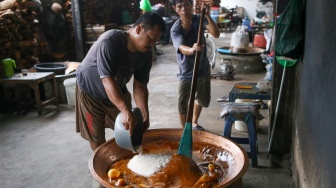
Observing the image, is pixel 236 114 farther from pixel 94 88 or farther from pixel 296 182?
pixel 94 88

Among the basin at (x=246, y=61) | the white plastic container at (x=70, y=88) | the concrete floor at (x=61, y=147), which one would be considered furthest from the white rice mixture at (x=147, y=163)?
the basin at (x=246, y=61)

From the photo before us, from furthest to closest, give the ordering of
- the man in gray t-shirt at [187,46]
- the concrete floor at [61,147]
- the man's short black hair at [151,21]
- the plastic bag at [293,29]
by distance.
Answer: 1. the man in gray t-shirt at [187,46]
2. the concrete floor at [61,147]
3. the plastic bag at [293,29]
4. the man's short black hair at [151,21]

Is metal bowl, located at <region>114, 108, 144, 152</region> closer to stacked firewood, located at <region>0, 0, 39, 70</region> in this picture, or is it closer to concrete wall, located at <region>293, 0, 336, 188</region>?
concrete wall, located at <region>293, 0, 336, 188</region>

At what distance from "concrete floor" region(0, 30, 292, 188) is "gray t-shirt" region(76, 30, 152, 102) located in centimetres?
108

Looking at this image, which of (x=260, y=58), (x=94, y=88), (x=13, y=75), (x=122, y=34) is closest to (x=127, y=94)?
(x=94, y=88)

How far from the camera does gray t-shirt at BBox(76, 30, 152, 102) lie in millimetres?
2344

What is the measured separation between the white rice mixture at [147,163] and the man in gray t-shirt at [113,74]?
27cm

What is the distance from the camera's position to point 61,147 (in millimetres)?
4016

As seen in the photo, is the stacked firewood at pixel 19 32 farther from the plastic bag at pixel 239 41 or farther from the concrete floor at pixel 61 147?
the plastic bag at pixel 239 41

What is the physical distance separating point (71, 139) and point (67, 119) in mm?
795

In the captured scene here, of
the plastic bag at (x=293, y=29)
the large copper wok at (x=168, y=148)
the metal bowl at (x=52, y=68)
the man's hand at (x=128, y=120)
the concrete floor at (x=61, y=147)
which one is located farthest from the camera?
the metal bowl at (x=52, y=68)

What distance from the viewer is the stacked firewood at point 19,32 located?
5.46m

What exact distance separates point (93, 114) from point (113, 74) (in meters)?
0.62

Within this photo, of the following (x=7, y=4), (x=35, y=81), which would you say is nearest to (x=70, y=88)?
(x=35, y=81)
